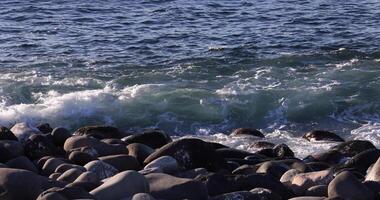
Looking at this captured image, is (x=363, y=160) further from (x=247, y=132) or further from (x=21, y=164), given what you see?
(x=21, y=164)

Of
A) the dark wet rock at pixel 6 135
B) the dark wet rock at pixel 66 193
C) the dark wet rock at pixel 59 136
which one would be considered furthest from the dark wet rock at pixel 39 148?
the dark wet rock at pixel 66 193

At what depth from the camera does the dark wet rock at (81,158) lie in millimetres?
7934

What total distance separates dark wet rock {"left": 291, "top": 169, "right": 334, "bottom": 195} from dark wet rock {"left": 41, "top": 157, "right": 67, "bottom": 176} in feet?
7.96

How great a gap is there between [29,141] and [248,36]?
9853 mm

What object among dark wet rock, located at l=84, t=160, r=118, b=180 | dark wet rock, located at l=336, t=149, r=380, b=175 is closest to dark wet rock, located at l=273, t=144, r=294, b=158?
dark wet rock, located at l=336, t=149, r=380, b=175

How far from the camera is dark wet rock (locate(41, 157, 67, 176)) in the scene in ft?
25.1

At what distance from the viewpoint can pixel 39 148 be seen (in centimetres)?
871

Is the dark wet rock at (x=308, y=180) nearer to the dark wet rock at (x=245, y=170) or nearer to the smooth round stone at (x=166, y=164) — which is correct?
the dark wet rock at (x=245, y=170)

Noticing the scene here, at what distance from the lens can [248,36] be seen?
17844 millimetres

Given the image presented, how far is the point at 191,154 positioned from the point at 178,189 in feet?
5.94

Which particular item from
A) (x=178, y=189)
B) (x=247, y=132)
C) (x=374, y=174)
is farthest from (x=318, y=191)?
(x=247, y=132)

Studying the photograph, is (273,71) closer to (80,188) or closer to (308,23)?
(308,23)

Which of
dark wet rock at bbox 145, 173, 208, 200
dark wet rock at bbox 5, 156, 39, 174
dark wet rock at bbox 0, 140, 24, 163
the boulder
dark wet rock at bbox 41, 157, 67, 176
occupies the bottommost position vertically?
the boulder

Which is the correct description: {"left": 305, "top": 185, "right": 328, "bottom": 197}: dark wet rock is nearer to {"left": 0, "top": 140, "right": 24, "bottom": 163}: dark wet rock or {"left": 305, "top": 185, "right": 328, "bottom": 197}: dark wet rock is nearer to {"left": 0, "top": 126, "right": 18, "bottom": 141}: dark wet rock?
{"left": 0, "top": 140, "right": 24, "bottom": 163}: dark wet rock
